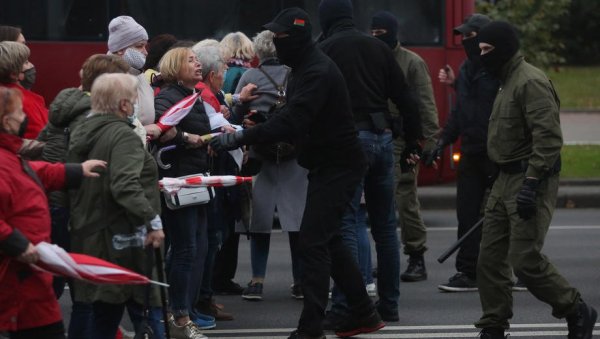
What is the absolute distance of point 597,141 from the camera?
69.6 ft

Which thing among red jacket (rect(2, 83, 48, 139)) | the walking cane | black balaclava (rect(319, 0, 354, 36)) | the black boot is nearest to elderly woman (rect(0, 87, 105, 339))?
the walking cane

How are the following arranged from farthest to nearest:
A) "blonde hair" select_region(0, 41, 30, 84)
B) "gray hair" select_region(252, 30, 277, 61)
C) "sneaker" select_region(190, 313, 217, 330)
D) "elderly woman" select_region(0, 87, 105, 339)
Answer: "gray hair" select_region(252, 30, 277, 61), "sneaker" select_region(190, 313, 217, 330), "blonde hair" select_region(0, 41, 30, 84), "elderly woman" select_region(0, 87, 105, 339)

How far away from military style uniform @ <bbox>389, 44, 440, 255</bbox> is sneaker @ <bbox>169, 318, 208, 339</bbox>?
260 centimetres

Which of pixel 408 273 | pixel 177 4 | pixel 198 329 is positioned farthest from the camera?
pixel 177 4

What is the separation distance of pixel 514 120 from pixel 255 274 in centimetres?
258

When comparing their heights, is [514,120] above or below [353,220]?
above

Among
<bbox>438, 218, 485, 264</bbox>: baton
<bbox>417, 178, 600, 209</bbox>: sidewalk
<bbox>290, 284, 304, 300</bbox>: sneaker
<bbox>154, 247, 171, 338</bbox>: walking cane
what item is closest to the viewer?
<bbox>154, 247, 171, 338</bbox>: walking cane

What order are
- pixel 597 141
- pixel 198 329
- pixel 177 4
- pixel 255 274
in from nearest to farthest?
pixel 198 329 < pixel 255 274 < pixel 177 4 < pixel 597 141

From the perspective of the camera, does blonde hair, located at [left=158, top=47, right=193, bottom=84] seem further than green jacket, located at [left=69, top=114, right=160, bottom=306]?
Yes

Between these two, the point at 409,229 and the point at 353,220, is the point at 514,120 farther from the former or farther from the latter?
the point at 409,229

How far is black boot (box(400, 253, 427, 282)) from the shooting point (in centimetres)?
1007

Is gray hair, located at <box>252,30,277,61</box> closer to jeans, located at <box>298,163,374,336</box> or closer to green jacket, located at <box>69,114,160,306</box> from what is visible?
jeans, located at <box>298,163,374,336</box>

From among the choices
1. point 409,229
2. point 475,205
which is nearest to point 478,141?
point 475,205

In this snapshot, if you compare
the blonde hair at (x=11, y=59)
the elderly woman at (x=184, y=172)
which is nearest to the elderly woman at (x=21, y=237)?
the blonde hair at (x=11, y=59)
